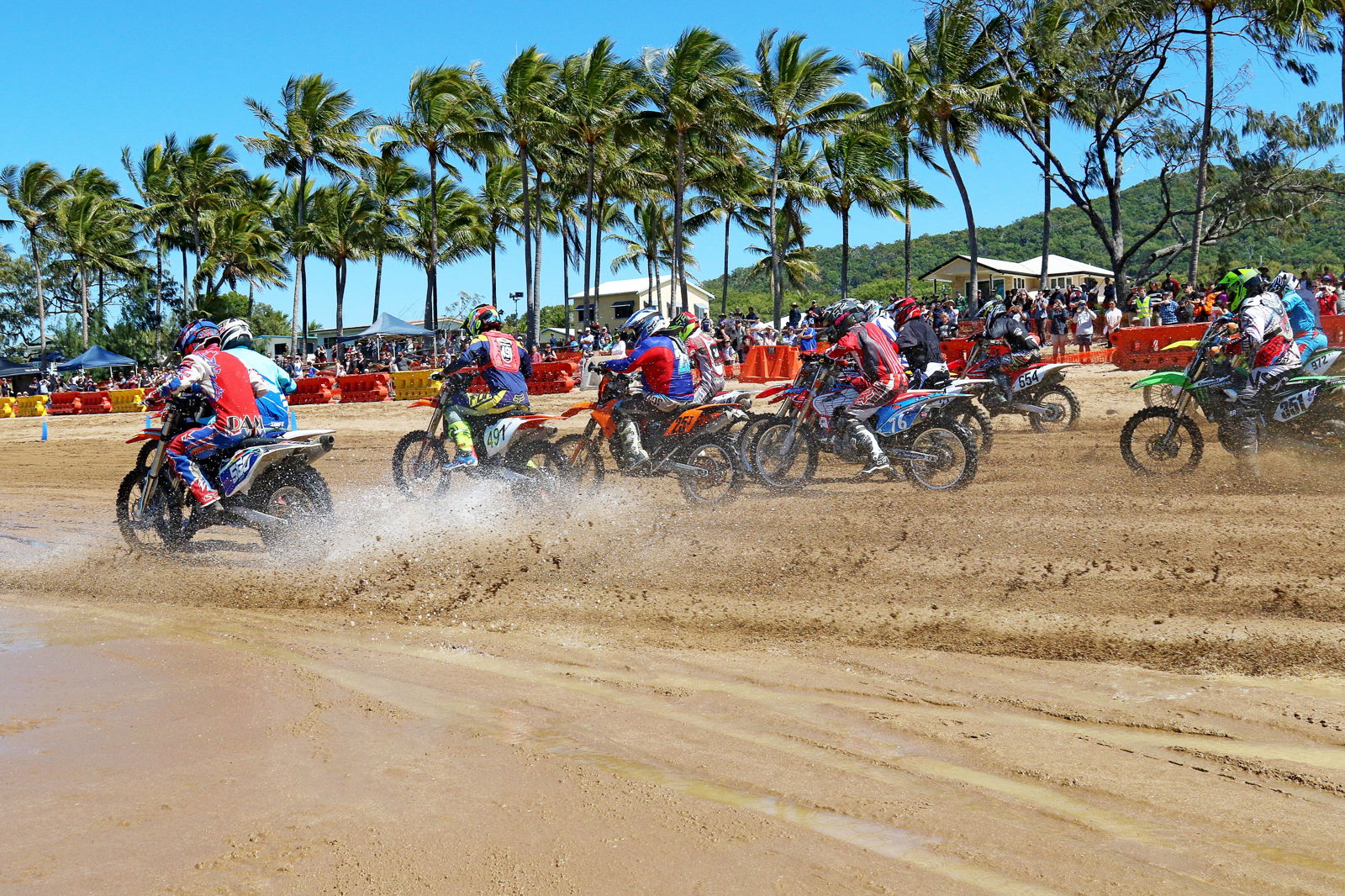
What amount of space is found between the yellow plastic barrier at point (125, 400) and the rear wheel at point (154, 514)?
74.7 ft

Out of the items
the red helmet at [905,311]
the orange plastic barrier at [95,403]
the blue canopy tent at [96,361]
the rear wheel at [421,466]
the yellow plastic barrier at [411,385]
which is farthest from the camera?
the blue canopy tent at [96,361]

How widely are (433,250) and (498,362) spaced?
32.9 meters

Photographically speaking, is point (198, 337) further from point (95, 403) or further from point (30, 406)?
point (30, 406)

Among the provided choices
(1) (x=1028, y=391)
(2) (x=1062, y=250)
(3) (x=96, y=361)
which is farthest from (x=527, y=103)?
(2) (x=1062, y=250)

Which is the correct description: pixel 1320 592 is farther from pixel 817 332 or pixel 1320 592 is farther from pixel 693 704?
pixel 817 332

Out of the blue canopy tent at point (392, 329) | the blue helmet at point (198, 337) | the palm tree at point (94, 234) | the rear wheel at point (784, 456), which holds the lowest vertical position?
the rear wheel at point (784, 456)

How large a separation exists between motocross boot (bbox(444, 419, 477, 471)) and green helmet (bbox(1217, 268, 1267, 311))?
6.53 m

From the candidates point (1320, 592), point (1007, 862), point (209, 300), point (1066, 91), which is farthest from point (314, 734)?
point (209, 300)

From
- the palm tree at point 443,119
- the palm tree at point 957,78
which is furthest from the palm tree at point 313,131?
the palm tree at point 957,78

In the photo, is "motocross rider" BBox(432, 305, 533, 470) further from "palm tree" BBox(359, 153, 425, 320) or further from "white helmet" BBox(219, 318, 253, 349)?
"palm tree" BBox(359, 153, 425, 320)

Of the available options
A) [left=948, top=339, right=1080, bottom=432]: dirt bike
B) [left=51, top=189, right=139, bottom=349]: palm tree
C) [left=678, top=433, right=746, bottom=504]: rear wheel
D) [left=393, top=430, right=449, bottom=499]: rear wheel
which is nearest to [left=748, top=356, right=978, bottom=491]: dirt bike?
Answer: [left=678, top=433, right=746, bottom=504]: rear wheel

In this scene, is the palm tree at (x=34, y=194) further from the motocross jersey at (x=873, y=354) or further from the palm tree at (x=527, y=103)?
the motocross jersey at (x=873, y=354)

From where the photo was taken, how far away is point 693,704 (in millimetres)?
4414

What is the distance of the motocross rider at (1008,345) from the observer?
13.1m
